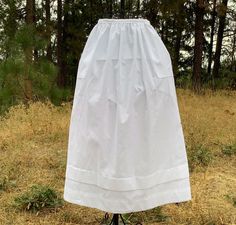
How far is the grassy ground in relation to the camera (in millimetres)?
3662

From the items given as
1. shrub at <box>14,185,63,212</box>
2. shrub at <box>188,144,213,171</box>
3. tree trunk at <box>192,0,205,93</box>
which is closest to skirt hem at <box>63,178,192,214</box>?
shrub at <box>14,185,63,212</box>

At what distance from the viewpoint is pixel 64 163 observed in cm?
507

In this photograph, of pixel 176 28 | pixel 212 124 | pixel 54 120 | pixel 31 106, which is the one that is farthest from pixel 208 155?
pixel 176 28

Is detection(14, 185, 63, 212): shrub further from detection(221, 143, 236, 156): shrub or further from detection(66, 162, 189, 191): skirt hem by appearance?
detection(221, 143, 236, 156): shrub

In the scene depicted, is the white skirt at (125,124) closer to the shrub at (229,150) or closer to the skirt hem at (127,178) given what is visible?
the skirt hem at (127,178)

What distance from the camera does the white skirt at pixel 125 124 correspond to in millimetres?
2270

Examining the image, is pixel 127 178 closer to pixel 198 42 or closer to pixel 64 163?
pixel 64 163

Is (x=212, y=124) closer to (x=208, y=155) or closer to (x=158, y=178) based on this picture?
(x=208, y=155)

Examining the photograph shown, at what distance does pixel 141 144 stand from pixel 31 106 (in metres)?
5.55

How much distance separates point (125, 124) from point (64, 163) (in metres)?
2.94

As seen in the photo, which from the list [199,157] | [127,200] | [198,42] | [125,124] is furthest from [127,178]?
[198,42]

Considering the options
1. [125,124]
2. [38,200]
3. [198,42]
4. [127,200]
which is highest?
[125,124]

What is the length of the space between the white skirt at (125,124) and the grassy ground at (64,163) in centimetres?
133

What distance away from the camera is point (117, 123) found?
7.41 ft
